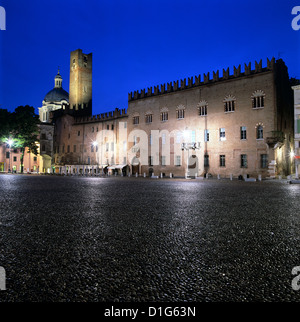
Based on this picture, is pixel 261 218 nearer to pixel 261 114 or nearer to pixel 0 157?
pixel 261 114

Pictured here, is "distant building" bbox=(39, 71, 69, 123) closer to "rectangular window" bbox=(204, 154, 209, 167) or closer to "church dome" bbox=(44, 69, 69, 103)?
"church dome" bbox=(44, 69, 69, 103)

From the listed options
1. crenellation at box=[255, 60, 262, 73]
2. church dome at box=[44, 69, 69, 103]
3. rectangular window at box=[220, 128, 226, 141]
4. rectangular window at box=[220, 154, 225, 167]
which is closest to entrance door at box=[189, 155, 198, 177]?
rectangular window at box=[220, 154, 225, 167]

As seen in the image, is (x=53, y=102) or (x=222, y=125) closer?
(x=222, y=125)

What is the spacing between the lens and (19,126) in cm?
4919

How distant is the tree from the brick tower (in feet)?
57.7

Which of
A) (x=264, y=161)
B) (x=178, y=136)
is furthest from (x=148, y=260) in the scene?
(x=178, y=136)

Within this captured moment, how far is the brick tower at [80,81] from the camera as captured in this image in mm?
67000

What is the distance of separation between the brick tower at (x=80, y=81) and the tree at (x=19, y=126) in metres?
17.6

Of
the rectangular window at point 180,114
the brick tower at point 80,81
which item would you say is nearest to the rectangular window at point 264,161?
the rectangular window at point 180,114

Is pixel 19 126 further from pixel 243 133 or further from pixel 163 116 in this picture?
pixel 243 133

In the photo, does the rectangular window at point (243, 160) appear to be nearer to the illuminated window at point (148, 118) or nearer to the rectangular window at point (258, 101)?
the rectangular window at point (258, 101)

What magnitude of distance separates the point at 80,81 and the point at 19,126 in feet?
77.2

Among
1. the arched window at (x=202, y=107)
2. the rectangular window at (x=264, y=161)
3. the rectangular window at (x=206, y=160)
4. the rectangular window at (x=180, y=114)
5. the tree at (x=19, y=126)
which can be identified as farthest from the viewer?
the tree at (x=19, y=126)

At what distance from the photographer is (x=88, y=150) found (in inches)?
2138
